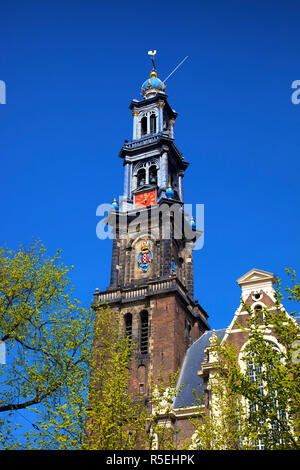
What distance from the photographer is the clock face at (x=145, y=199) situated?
55562 millimetres

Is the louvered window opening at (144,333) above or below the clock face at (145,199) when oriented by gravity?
below

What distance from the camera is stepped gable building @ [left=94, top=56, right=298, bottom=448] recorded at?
43.8 m

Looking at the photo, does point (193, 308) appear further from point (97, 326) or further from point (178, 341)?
point (97, 326)

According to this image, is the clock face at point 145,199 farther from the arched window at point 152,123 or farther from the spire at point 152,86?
the spire at point 152,86

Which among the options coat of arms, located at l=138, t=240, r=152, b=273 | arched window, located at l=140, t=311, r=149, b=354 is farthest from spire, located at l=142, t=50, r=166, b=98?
arched window, located at l=140, t=311, r=149, b=354

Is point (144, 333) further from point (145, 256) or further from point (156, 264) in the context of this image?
point (145, 256)

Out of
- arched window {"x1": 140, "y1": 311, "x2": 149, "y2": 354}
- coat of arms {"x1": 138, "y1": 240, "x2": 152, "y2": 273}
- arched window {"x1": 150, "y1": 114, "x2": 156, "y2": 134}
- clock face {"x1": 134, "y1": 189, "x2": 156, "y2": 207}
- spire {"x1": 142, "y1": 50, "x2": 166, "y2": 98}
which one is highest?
spire {"x1": 142, "y1": 50, "x2": 166, "y2": 98}

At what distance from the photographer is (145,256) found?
171ft

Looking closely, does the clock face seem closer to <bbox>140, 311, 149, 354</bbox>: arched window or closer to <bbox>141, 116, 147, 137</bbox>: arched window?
<bbox>141, 116, 147, 137</bbox>: arched window

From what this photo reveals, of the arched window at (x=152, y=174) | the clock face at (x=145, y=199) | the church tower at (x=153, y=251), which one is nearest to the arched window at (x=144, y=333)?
the church tower at (x=153, y=251)

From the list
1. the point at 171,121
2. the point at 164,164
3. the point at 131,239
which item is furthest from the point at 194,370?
the point at 171,121

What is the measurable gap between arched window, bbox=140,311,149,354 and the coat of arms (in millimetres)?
5243

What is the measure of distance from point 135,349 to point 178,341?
349cm
